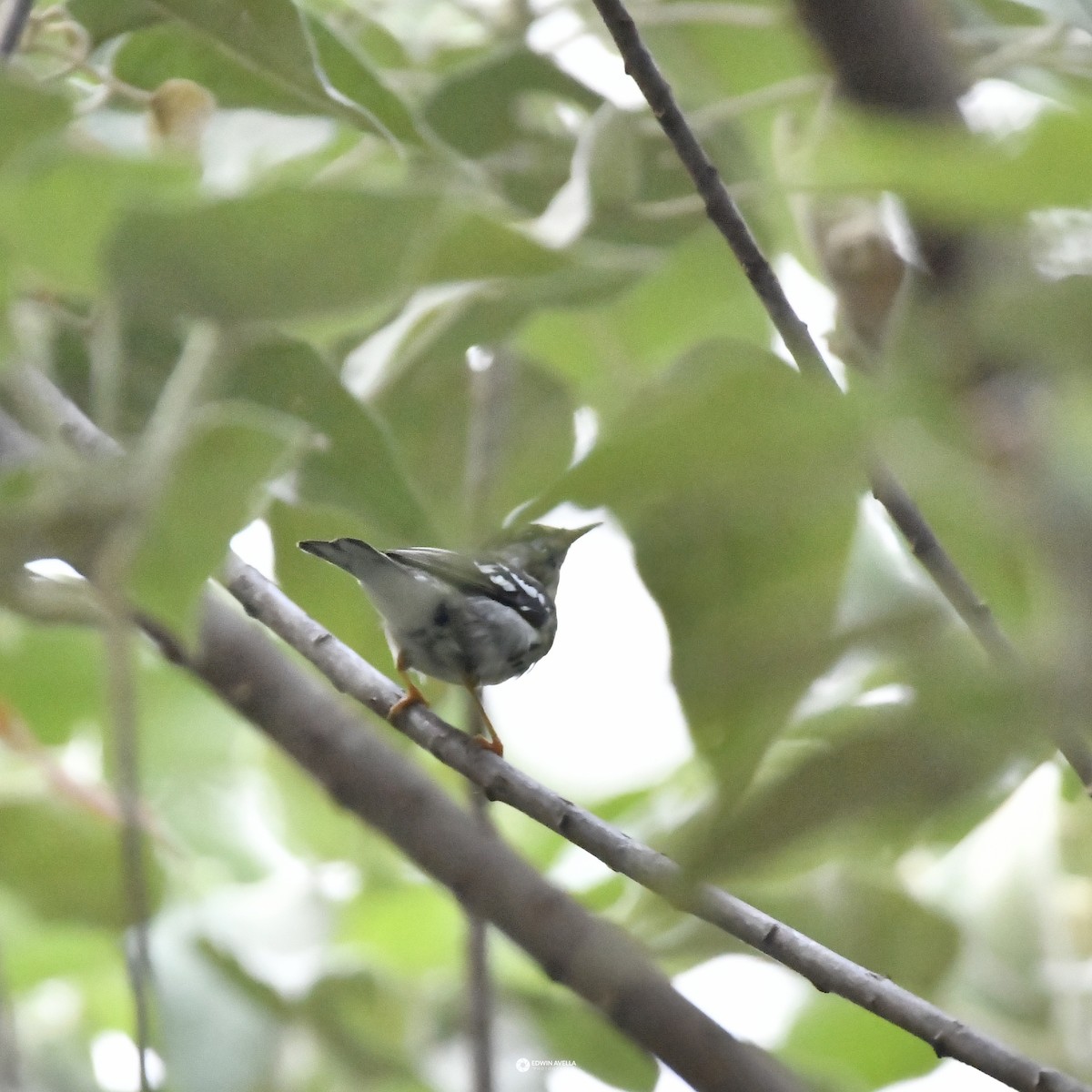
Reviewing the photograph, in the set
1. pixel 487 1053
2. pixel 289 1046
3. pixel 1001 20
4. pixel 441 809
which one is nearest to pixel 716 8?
pixel 1001 20

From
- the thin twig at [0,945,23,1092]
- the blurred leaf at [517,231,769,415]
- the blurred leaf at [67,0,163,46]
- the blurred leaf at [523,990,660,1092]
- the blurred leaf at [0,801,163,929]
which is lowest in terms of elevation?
the blurred leaf at [523,990,660,1092]

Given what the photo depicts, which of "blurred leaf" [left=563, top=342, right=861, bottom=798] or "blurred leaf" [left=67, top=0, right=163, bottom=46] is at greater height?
"blurred leaf" [left=67, top=0, right=163, bottom=46]

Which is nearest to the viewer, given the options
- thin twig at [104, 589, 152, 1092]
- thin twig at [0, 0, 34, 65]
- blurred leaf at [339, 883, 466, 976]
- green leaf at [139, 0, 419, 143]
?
thin twig at [104, 589, 152, 1092]

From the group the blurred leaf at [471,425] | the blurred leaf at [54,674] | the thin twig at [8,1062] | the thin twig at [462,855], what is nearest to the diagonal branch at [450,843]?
the thin twig at [462,855]

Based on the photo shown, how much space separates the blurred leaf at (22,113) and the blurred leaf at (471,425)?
0.46m

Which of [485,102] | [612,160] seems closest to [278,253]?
[612,160]

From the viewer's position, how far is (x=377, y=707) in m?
0.76

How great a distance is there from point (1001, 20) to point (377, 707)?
75cm

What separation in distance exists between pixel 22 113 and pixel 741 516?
0.72 ft

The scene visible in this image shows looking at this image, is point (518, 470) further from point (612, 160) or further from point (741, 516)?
point (741, 516)

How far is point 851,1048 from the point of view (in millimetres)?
1060

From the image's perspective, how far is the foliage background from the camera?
9.2 inches

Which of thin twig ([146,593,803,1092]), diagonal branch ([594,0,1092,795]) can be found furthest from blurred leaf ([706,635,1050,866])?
thin twig ([146,593,803,1092])

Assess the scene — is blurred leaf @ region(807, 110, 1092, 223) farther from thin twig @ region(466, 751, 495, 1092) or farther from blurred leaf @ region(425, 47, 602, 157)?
blurred leaf @ region(425, 47, 602, 157)
